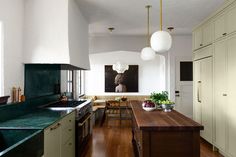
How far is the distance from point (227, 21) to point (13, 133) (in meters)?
3.56

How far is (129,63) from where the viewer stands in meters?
8.43

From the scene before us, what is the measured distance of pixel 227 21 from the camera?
11.5 feet

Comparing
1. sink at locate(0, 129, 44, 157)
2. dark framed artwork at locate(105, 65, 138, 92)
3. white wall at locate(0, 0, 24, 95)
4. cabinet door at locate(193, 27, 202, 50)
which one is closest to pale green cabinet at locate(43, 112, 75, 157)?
sink at locate(0, 129, 44, 157)

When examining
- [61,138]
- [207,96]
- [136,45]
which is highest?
[136,45]

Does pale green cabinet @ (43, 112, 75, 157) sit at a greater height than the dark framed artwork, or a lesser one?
lesser

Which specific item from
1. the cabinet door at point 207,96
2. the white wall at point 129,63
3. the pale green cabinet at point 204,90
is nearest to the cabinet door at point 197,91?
the pale green cabinet at point 204,90

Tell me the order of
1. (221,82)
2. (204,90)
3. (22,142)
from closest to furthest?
(22,142) < (221,82) < (204,90)

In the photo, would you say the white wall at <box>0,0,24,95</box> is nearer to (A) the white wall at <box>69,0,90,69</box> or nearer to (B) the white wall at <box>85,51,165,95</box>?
(A) the white wall at <box>69,0,90,69</box>

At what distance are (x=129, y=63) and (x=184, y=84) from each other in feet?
8.82

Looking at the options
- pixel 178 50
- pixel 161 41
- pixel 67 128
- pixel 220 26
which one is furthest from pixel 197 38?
pixel 67 128

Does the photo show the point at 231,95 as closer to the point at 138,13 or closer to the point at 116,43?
the point at 138,13

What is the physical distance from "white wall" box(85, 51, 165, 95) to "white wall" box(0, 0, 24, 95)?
5.34m

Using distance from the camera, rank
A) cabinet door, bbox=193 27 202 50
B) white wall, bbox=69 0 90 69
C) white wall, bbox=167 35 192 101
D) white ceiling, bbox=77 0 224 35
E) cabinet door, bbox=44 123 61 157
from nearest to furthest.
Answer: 1. cabinet door, bbox=44 123 61 157
2. white wall, bbox=69 0 90 69
3. white ceiling, bbox=77 0 224 35
4. cabinet door, bbox=193 27 202 50
5. white wall, bbox=167 35 192 101

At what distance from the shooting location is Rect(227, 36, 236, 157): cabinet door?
3.30 metres
